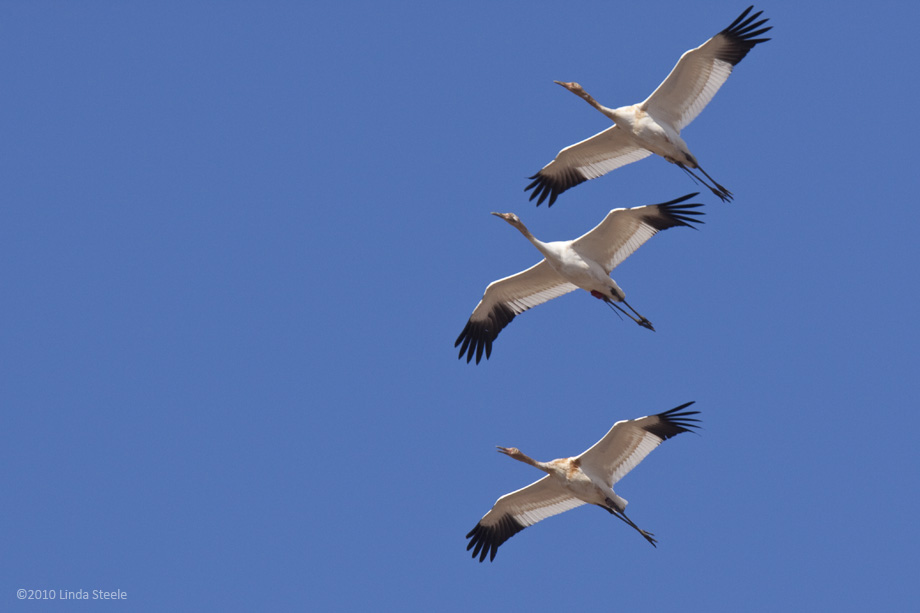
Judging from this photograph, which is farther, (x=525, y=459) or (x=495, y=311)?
(x=495, y=311)

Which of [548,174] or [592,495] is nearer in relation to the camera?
[592,495]

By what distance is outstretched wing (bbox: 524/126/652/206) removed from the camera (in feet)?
87.4

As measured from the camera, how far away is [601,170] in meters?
27.1

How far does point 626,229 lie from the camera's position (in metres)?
25.3

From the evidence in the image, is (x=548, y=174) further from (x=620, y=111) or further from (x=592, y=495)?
(x=592, y=495)

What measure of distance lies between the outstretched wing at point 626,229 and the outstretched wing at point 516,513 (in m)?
4.00

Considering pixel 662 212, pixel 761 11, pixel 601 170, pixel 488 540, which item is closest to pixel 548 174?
pixel 601 170

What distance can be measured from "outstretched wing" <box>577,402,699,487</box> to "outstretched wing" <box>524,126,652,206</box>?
526 cm

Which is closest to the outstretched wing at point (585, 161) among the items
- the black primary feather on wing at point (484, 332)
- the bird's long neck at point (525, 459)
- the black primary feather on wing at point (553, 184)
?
the black primary feather on wing at point (553, 184)

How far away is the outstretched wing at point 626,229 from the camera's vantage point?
81.8ft

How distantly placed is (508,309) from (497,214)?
1.89m

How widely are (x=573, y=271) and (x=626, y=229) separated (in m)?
1.16

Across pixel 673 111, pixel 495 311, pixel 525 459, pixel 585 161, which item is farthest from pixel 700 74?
pixel 525 459

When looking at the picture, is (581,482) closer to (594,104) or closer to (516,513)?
(516,513)
